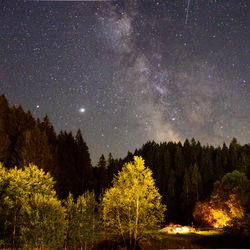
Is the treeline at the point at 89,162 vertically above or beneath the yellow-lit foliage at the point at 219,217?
above

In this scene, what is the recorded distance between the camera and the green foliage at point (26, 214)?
1716 centimetres

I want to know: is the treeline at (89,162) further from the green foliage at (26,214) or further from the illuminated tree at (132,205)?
the green foliage at (26,214)

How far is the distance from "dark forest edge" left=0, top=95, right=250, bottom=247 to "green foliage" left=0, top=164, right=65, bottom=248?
0.56 metres

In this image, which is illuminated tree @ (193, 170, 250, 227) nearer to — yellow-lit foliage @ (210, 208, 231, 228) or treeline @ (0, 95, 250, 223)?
yellow-lit foliage @ (210, 208, 231, 228)

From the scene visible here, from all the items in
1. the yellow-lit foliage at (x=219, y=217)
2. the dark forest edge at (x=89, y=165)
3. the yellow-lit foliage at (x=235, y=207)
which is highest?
the dark forest edge at (x=89, y=165)

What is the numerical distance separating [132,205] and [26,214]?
8.80m

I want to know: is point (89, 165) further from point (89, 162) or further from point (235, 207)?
point (235, 207)

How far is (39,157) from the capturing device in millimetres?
40094

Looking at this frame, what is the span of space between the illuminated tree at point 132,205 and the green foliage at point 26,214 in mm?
5593

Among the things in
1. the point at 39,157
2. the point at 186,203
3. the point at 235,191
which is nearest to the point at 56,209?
the point at 39,157

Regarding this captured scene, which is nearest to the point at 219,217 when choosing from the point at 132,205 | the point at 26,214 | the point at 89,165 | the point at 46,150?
the point at 132,205

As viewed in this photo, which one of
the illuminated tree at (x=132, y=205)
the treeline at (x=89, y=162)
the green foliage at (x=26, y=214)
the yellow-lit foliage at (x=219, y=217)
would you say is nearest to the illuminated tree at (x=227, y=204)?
the yellow-lit foliage at (x=219, y=217)

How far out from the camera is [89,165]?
69875 millimetres

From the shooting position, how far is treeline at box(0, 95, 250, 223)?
4059cm
